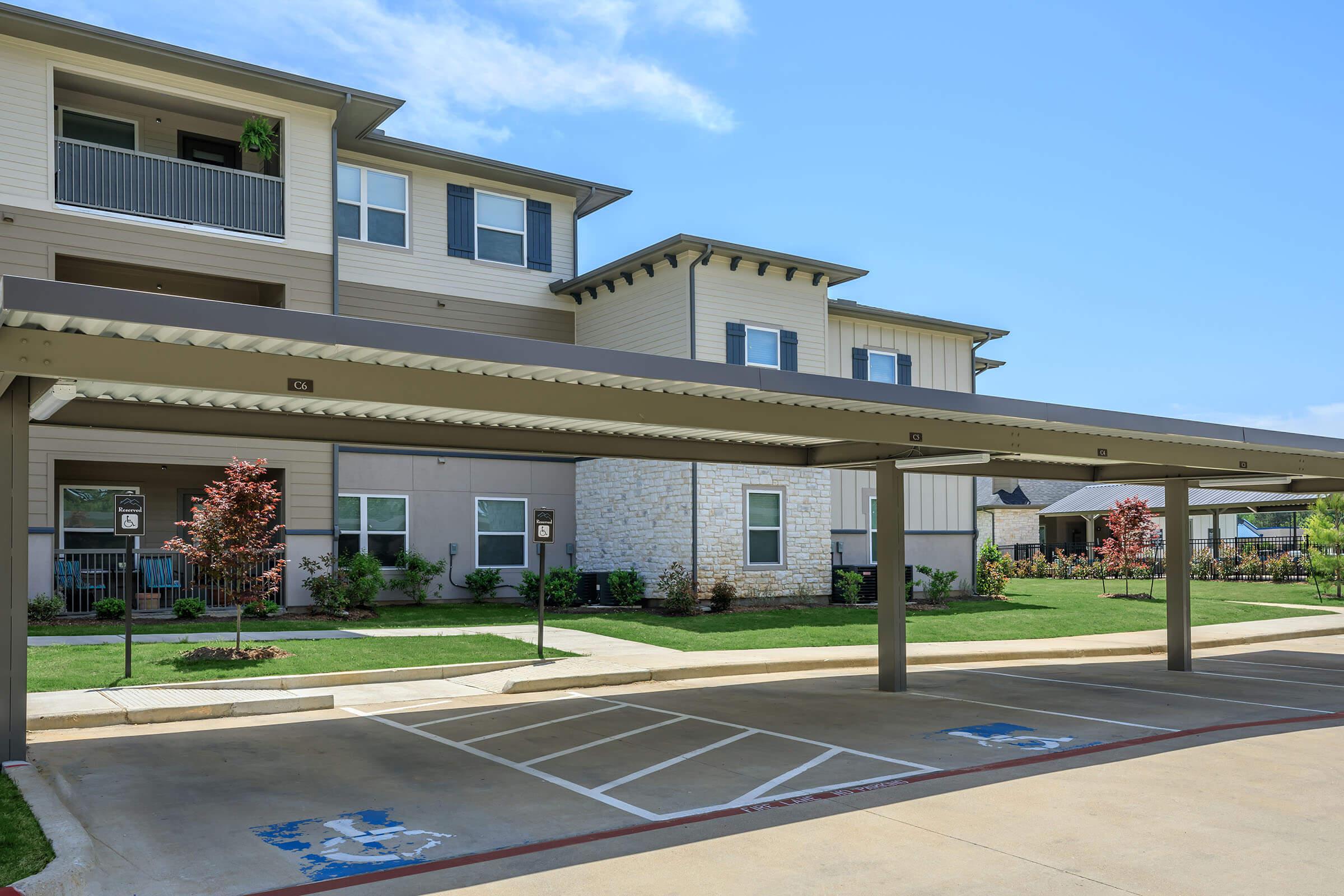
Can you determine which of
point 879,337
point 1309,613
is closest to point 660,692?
point 879,337

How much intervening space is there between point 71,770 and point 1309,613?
28.0 meters

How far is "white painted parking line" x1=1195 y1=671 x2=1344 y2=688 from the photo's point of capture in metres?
15.2

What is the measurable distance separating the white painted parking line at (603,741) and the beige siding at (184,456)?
9.04m

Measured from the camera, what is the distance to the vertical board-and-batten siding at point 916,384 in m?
27.2

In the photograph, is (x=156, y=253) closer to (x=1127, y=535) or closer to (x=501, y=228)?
(x=501, y=228)

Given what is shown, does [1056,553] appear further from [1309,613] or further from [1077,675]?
[1077,675]

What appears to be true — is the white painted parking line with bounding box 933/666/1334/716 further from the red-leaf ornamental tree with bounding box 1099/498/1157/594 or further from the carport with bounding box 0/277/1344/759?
the red-leaf ornamental tree with bounding box 1099/498/1157/594

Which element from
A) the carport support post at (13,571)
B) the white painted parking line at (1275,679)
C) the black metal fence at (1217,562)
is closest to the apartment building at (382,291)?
the white painted parking line at (1275,679)

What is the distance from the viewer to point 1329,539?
31.5 meters

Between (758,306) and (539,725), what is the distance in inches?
584

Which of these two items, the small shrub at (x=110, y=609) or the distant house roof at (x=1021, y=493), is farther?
the distant house roof at (x=1021, y=493)

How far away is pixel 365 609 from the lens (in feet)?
71.8

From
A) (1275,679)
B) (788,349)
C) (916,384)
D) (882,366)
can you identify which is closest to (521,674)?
(1275,679)

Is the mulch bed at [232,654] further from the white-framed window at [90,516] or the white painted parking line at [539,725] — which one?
the white-framed window at [90,516]
